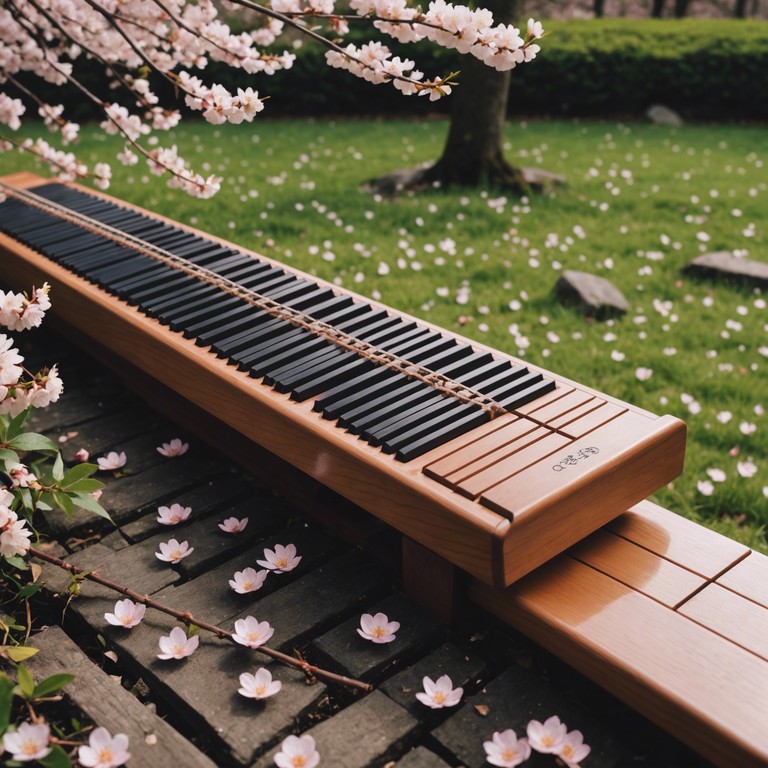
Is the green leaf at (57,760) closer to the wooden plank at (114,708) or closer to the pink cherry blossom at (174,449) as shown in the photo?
the wooden plank at (114,708)

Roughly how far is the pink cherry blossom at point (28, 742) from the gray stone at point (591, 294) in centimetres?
350

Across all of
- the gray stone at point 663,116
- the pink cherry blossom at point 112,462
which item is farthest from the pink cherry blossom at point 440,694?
the gray stone at point 663,116

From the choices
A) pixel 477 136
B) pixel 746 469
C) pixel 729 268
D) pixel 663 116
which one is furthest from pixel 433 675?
pixel 663 116

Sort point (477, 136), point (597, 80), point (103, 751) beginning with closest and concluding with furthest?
point (103, 751)
point (477, 136)
point (597, 80)

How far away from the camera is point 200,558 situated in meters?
2.43

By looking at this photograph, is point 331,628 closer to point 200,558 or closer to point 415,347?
point 200,558

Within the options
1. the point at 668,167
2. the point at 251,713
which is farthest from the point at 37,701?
the point at 668,167

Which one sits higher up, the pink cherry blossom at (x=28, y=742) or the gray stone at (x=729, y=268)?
the gray stone at (x=729, y=268)

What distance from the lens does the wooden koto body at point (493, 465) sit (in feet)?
6.25

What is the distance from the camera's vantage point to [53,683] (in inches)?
69.1

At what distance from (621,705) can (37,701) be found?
4.48ft

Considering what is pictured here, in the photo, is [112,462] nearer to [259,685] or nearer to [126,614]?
[126,614]

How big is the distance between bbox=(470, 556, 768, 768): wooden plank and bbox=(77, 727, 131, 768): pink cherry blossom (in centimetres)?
89

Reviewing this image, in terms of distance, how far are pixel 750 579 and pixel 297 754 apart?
3.80 feet
